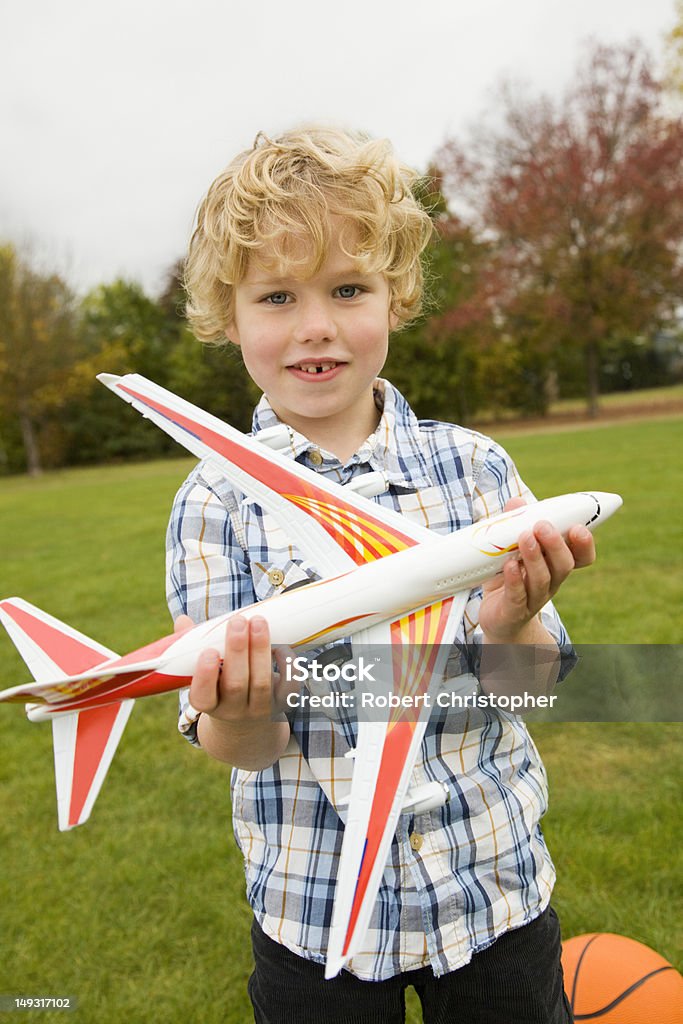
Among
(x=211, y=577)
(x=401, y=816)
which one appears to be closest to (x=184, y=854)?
(x=401, y=816)

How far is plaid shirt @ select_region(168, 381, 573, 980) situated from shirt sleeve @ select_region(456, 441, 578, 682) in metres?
0.01

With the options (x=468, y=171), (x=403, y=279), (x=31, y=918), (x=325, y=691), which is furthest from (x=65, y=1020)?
(x=468, y=171)

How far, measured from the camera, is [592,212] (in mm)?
38812

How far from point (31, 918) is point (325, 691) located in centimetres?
376

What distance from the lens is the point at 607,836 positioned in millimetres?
5391

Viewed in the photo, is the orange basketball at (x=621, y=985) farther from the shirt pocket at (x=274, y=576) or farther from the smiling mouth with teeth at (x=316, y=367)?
the smiling mouth with teeth at (x=316, y=367)

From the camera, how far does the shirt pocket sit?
111 inches

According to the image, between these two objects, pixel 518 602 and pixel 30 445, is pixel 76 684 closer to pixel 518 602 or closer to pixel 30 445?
pixel 518 602

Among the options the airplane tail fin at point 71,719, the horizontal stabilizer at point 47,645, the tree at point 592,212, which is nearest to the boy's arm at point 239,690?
the airplane tail fin at point 71,719

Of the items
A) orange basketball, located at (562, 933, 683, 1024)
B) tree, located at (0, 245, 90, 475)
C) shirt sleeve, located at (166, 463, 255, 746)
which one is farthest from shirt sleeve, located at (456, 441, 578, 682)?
tree, located at (0, 245, 90, 475)

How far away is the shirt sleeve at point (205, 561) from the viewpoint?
277cm

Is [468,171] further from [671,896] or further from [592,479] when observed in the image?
[671,896]

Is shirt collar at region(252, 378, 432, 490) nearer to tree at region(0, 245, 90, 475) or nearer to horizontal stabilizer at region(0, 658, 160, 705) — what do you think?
horizontal stabilizer at region(0, 658, 160, 705)

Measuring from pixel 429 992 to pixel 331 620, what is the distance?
138 cm
